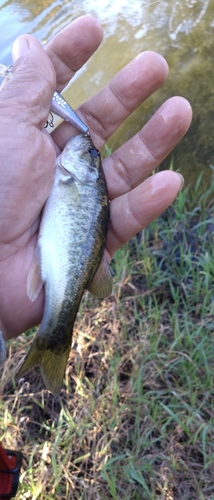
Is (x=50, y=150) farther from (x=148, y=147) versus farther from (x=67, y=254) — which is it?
(x=148, y=147)

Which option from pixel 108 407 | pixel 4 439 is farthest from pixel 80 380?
pixel 4 439

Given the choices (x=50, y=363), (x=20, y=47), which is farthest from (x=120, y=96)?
(x=50, y=363)

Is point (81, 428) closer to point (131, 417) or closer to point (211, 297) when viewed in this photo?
point (131, 417)

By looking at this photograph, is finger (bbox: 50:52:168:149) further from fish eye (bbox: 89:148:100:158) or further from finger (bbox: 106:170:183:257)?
finger (bbox: 106:170:183:257)

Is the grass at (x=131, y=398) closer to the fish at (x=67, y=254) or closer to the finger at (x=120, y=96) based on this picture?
the fish at (x=67, y=254)

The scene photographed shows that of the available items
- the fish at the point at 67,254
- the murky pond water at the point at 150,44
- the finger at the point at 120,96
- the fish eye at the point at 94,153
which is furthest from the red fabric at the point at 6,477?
the murky pond water at the point at 150,44

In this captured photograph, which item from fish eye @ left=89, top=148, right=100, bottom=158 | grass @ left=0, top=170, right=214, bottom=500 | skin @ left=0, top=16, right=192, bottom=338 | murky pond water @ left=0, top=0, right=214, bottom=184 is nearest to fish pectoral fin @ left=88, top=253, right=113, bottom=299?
skin @ left=0, top=16, right=192, bottom=338
